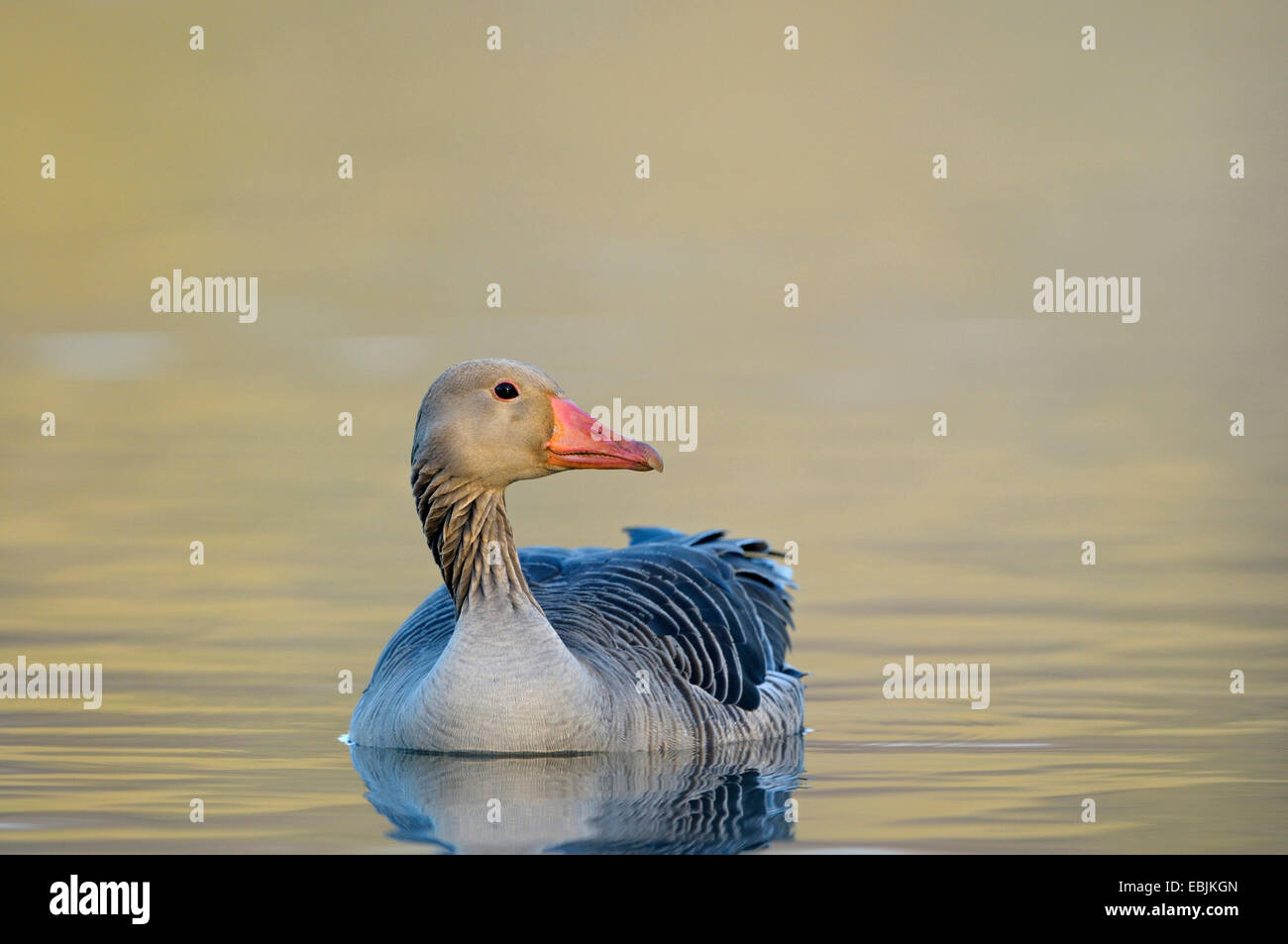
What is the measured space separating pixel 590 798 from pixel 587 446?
187 centimetres

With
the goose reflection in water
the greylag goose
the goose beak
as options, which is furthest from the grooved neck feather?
the goose reflection in water

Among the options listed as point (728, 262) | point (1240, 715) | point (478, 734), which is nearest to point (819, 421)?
point (728, 262)

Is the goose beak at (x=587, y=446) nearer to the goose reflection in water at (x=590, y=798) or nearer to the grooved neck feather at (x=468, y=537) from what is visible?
the grooved neck feather at (x=468, y=537)

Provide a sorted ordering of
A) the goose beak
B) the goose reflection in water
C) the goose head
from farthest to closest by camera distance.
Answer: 1. the goose head
2. the goose beak
3. the goose reflection in water

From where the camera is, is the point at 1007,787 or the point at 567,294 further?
the point at 567,294

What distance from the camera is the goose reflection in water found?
8086 mm

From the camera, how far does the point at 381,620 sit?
1341 cm

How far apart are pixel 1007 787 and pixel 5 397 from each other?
1791cm

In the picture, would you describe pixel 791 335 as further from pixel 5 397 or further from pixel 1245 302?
pixel 5 397

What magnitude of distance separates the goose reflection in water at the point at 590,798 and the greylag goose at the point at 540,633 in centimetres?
10

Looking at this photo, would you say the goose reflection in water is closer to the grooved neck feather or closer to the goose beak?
the grooved neck feather

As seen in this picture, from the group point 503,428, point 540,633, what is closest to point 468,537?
point 503,428

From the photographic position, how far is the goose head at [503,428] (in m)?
9.98

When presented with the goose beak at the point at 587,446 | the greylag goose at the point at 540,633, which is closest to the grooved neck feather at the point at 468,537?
the greylag goose at the point at 540,633
